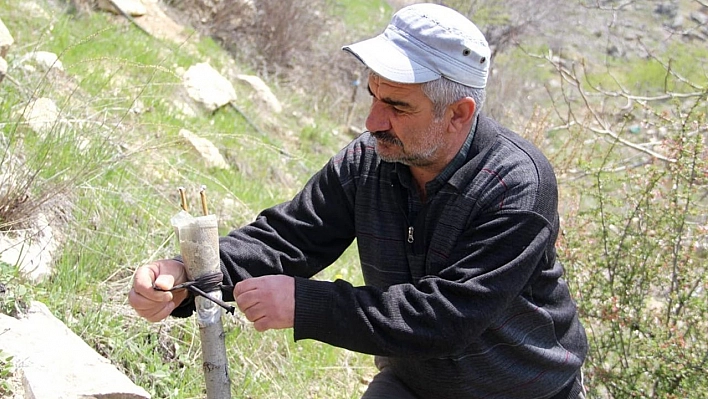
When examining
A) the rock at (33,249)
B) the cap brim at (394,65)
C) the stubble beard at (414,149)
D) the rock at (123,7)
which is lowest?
the rock at (123,7)

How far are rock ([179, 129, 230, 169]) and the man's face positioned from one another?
3.33 m

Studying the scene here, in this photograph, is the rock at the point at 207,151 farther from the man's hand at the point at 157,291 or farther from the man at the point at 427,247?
the man's hand at the point at 157,291

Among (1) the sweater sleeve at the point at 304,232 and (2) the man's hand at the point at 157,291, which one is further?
(1) the sweater sleeve at the point at 304,232

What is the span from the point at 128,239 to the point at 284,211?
1.42m

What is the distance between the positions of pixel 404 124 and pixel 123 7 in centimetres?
716

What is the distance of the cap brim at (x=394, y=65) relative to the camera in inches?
89.7

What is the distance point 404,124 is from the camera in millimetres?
2355

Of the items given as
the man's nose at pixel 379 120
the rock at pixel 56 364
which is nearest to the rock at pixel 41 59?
the rock at pixel 56 364

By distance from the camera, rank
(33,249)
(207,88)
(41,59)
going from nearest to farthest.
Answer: (33,249) → (41,59) → (207,88)

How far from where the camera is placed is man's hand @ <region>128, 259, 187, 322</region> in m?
2.14

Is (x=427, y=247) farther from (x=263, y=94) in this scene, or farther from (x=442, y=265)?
(x=263, y=94)

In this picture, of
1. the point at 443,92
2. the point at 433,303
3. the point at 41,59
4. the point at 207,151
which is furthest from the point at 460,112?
the point at 41,59

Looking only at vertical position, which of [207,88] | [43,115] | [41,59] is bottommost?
[207,88]

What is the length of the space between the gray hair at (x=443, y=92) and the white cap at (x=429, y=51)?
0.02 m
